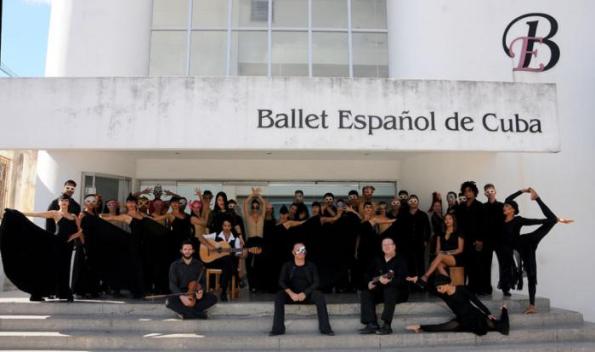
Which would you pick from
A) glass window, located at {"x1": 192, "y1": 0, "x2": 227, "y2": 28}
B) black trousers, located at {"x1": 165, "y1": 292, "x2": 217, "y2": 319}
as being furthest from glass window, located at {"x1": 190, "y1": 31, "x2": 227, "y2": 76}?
black trousers, located at {"x1": 165, "y1": 292, "x2": 217, "y2": 319}

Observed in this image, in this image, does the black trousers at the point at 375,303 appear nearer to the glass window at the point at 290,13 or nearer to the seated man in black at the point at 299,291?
the seated man in black at the point at 299,291

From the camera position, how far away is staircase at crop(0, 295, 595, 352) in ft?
20.1

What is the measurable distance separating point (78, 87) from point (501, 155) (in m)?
8.17

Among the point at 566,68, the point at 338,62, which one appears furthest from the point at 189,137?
the point at 566,68

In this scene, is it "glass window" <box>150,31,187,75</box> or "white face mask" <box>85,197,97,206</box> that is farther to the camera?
"glass window" <box>150,31,187,75</box>

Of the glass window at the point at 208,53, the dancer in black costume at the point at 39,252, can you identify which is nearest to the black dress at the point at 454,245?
the dancer in black costume at the point at 39,252

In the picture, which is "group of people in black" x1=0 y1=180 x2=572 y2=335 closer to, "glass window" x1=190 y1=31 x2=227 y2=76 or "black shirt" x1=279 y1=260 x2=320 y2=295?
"black shirt" x1=279 y1=260 x2=320 y2=295

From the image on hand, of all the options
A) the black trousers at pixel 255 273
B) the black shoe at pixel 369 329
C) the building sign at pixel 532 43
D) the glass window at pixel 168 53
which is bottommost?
the black shoe at pixel 369 329

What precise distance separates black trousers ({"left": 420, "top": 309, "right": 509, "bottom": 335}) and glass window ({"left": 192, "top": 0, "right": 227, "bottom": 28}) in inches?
368

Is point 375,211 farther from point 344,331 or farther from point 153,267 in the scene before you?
point 153,267

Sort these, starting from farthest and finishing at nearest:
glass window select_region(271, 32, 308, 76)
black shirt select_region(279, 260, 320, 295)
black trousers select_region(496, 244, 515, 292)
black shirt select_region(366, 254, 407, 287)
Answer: glass window select_region(271, 32, 308, 76)
black trousers select_region(496, 244, 515, 292)
black shirt select_region(279, 260, 320, 295)
black shirt select_region(366, 254, 407, 287)

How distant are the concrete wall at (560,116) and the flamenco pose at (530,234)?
2.03 m

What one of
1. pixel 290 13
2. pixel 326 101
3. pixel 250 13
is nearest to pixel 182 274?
pixel 326 101

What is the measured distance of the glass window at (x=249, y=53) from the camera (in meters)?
11.8
